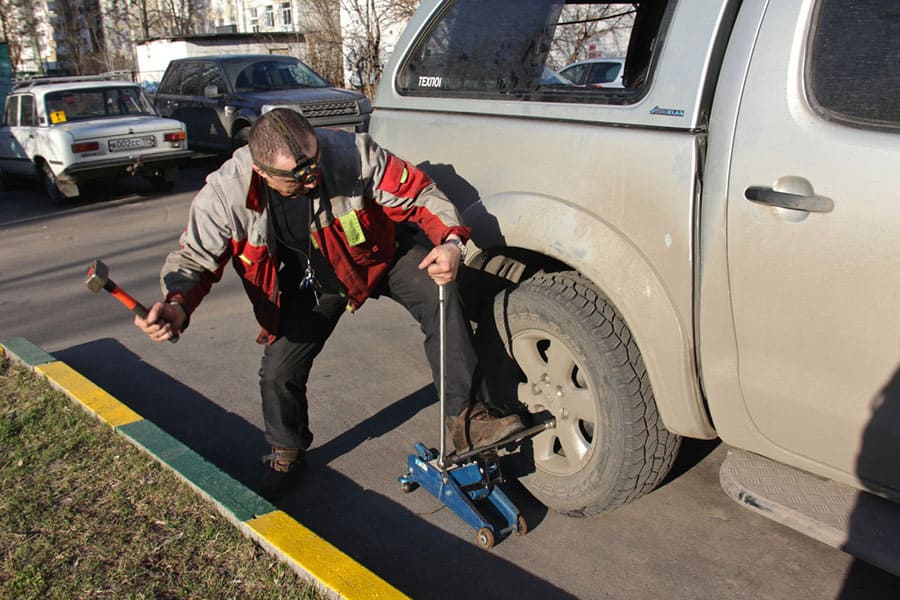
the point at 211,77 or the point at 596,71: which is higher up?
the point at 596,71

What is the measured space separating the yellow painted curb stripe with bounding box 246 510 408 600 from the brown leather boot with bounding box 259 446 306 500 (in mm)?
432

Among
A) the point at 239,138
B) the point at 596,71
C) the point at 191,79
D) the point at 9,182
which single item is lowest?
the point at 9,182

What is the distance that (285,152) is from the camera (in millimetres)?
2871

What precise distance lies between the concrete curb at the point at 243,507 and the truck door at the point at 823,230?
54.2 inches

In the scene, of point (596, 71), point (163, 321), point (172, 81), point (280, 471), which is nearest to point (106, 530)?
point (280, 471)

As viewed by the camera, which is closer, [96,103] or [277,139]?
[277,139]

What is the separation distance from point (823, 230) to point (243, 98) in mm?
12068

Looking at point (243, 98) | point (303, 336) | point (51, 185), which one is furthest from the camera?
point (243, 98)

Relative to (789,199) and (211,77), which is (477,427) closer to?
(789,199)

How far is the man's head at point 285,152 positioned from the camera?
2.88 meters

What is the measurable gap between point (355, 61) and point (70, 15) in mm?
23811

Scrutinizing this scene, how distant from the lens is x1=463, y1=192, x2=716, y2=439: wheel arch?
8.52 ft

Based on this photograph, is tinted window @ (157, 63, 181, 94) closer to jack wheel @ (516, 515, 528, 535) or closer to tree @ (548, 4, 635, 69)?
tree @ (548, 4, 635, 69)

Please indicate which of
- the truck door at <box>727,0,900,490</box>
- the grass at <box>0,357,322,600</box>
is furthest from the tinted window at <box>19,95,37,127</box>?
the truck door at <box>727,0,900,490</box>
